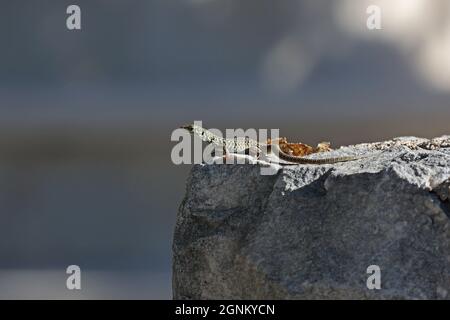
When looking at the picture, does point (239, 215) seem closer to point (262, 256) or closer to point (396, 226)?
point (262, 256)

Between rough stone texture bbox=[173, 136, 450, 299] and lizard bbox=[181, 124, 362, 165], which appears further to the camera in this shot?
lizard bbox=[181, 124, 362, 165]

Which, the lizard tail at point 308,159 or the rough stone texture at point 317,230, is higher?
the lizard tail at point 308,159

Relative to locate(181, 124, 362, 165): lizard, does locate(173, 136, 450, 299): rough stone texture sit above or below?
below

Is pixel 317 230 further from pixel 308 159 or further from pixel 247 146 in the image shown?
pixel 247 146
